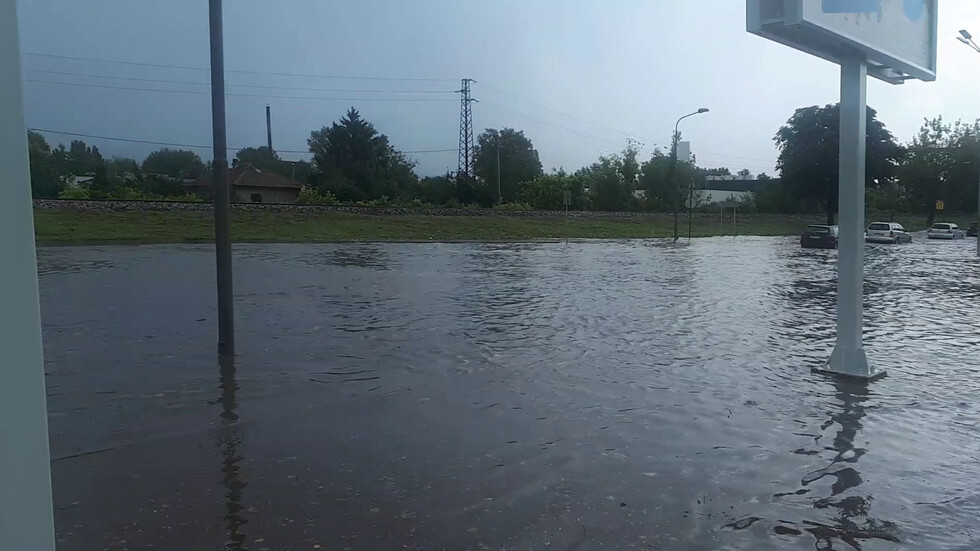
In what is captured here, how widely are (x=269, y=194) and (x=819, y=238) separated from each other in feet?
131

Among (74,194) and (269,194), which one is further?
(269,194)

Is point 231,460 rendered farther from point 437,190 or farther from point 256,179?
point 437,190

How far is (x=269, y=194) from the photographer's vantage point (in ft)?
203

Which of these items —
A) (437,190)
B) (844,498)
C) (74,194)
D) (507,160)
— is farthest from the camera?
(507,160)

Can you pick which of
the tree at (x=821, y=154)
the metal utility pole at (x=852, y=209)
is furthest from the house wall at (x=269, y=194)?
the metal utility pole at (x=852, y=209)

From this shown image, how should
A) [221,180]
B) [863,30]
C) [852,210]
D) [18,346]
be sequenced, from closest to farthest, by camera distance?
[18,346] → [863,30] → [852,210] → [221,180]

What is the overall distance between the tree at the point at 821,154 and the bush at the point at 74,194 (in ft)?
175

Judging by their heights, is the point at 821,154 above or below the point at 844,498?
above

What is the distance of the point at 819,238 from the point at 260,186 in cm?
3980

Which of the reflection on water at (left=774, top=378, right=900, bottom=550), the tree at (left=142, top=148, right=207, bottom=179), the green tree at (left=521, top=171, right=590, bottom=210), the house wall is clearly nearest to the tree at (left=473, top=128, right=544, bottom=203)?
the green tree at (left=521, top=171, right=590, bottom=210)

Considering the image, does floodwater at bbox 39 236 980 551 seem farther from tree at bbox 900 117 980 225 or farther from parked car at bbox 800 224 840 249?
tree at bbox 900 117 980 225

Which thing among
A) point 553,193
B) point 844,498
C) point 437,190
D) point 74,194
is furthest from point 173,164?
point 844,498

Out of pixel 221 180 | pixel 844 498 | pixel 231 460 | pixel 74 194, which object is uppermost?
pixel 74 194

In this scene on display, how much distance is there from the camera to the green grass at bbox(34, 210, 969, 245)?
37.0 metres
